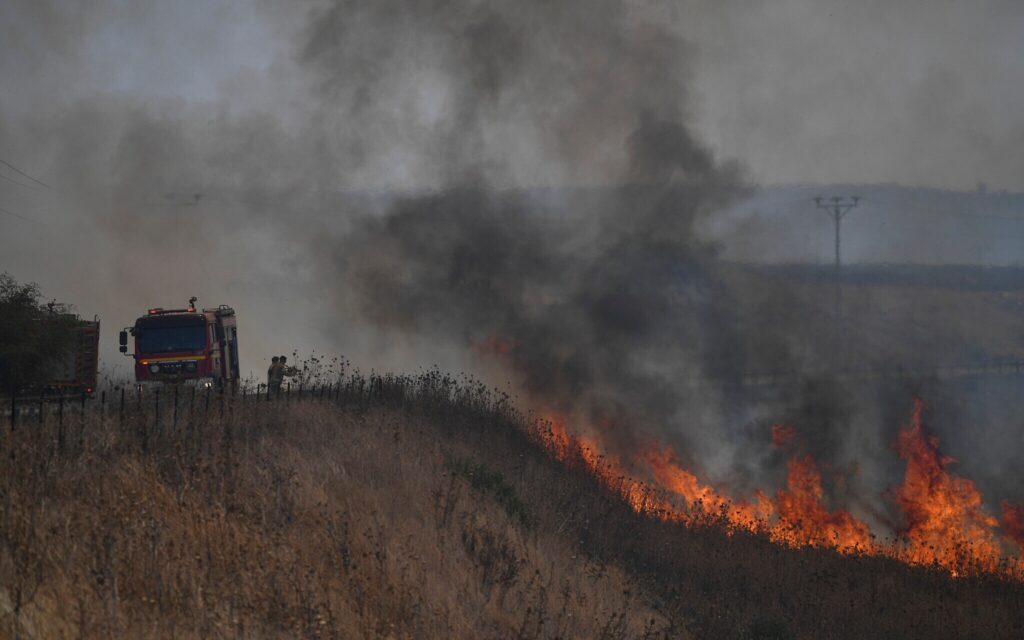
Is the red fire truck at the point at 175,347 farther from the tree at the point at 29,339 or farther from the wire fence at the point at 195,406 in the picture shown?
the tree at the point at 29,339

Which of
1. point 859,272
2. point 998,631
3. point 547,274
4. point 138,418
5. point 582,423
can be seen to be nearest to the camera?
point 138,418

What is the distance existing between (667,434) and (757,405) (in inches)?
230

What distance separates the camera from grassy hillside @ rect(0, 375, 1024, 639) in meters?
8.11

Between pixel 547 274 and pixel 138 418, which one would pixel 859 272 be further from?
pixel 138 418

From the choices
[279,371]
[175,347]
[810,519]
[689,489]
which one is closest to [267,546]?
[279,371]

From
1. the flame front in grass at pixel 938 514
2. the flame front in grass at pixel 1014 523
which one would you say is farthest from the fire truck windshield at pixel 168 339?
the flame front in grass at pixel 1014 523

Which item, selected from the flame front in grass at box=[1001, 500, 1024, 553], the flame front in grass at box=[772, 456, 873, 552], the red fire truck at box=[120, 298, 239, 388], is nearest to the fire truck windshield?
the red fire truck at box=[120, 298, 239, 388]

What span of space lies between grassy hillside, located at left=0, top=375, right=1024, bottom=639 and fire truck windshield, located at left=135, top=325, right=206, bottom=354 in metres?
5.19

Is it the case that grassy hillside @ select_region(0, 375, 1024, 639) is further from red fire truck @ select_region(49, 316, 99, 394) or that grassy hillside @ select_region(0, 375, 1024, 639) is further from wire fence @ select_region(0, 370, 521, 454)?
red fire truck @ select_region(49, 316, 99, 394)

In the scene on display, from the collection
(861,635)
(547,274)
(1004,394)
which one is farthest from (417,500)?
(1004,394)

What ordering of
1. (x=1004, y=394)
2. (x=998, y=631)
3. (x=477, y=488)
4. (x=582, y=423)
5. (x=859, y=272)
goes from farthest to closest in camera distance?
(x=859, y=272), (x=1004, y=394), (x=582, y=423), (x=998, y=631), (x=477, y=488)

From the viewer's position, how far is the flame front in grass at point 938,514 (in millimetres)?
22945

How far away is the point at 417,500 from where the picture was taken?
1302 cm

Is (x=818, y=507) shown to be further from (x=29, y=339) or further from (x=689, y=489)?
(x=29, y=339)
